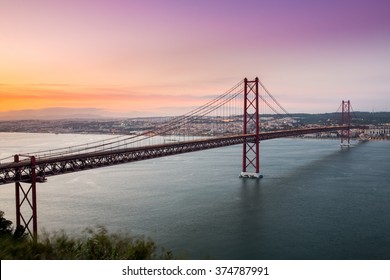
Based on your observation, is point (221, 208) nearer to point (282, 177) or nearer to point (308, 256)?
point (308, 256)

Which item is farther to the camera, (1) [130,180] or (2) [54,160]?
(1) [130,180]

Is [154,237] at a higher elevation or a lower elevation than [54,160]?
lower

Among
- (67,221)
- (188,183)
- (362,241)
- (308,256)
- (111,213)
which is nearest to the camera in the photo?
(308,256)

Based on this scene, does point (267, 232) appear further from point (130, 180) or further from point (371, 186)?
point (130, 180)
